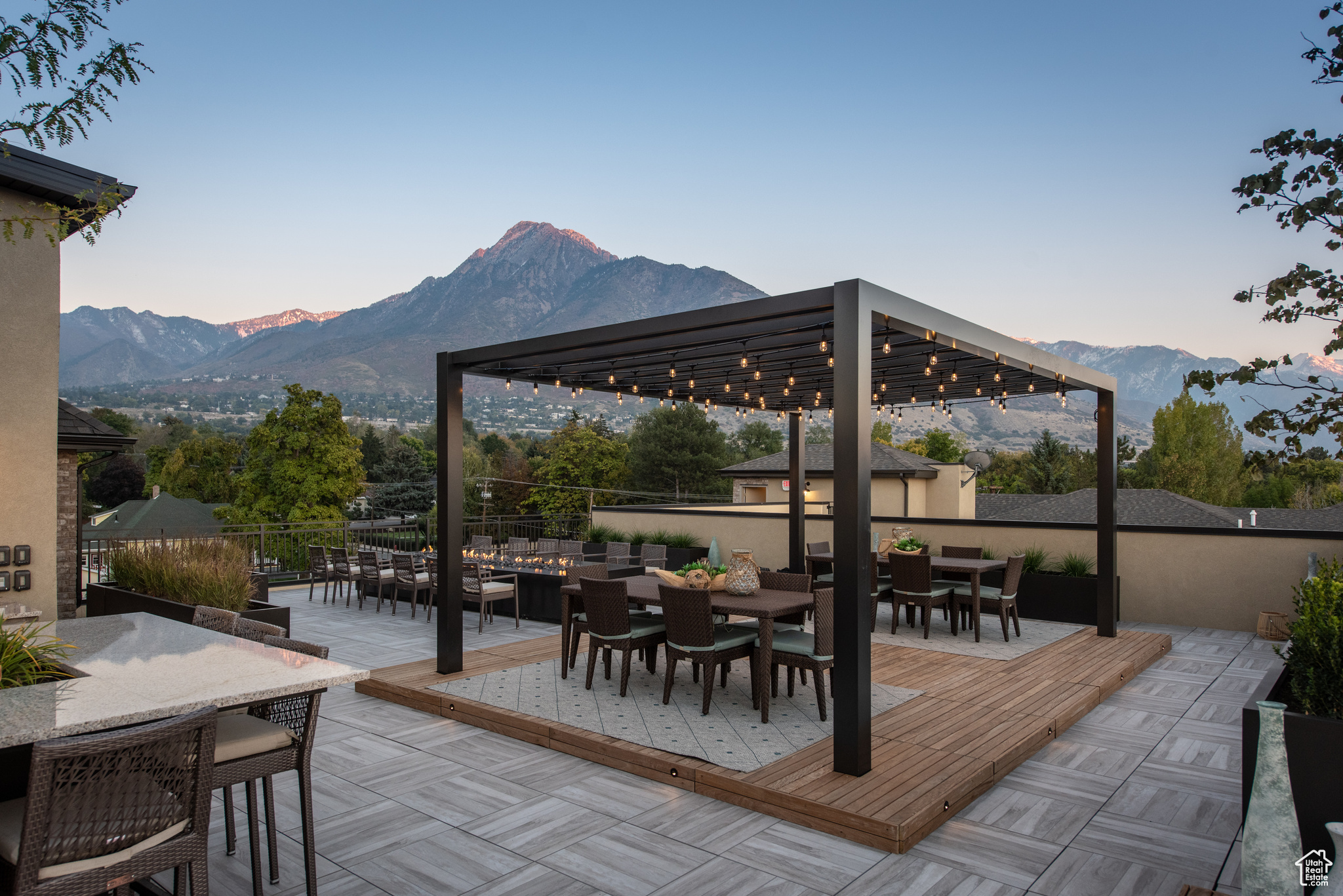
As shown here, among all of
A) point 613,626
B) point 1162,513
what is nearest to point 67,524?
point 613,626

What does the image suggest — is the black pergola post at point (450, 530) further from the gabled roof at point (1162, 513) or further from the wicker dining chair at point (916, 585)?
the gabled roof at point (1162, 513)

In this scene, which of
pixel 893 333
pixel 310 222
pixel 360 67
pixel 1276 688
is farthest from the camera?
pixel 310 222

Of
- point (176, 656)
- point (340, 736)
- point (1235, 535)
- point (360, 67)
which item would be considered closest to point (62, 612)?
point (340, 736)

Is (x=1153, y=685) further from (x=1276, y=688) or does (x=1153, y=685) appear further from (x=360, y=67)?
(x=360, y=67)

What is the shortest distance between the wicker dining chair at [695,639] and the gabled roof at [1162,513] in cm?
744

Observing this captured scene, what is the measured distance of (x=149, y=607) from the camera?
6598 mm

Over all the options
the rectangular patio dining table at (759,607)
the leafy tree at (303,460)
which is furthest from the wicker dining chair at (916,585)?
the leafy tree at (303,460)

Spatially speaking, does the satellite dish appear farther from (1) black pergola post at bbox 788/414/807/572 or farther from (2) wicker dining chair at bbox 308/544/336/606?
(2) wicker dining chair at bbox 308/544/336/606

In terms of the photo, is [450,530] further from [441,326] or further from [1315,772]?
[441,326]

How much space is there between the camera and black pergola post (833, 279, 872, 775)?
3898mm

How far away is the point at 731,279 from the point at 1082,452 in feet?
233

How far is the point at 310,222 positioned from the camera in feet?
214

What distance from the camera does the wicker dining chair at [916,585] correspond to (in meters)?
7.56

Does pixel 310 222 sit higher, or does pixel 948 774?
pixel 310 222
